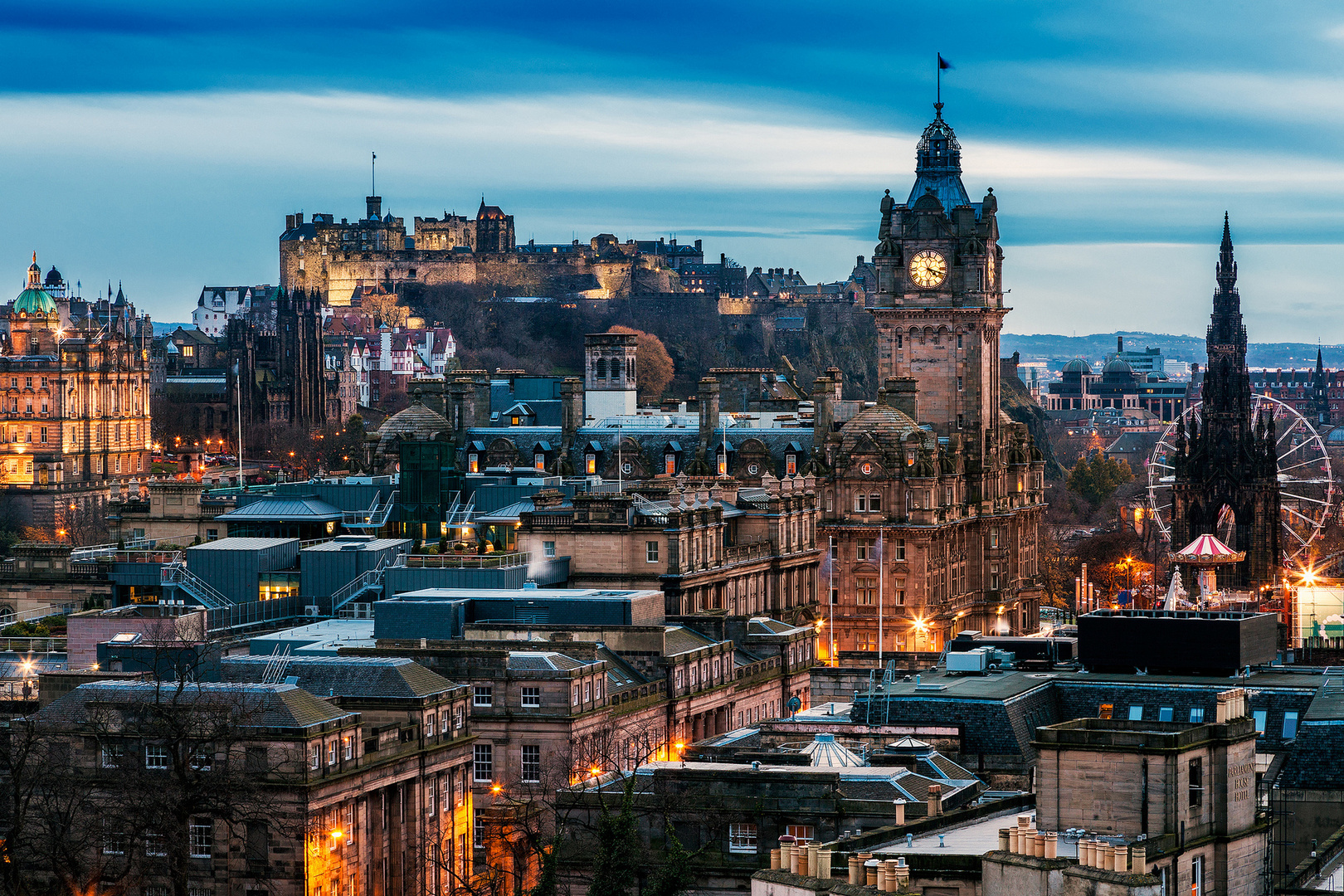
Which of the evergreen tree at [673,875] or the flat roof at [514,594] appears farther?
the flat roof at [514,594]

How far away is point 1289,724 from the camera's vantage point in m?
74.3

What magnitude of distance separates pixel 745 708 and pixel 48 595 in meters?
35.0

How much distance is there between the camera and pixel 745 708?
102 m

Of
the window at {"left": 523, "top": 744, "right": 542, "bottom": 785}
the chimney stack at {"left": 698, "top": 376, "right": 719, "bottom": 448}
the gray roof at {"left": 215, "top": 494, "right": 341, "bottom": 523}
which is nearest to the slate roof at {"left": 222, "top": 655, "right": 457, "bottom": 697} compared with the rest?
the window at {"left": 523, "top": 744, "right": 542, "bottom": 785}

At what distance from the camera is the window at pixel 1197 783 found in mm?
54062

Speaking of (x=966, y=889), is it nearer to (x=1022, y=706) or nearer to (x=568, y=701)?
Answer: (x=1022, y=706)

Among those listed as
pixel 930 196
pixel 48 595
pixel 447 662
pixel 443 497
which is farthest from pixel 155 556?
pixel 930 196

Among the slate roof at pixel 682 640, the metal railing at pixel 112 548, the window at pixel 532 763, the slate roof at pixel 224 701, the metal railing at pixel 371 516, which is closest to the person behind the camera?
the slate roof at pixel 224 701

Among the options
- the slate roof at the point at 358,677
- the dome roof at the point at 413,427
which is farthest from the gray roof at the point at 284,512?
the slate roof at the point at 358,677

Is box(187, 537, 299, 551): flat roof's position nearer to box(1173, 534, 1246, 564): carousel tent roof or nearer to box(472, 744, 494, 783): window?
box(472, 744, 494, 783): window

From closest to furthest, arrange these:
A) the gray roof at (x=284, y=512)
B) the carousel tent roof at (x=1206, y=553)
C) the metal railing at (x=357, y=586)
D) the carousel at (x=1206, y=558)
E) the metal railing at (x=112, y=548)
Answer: the metal railing at (x=357, y=586)
the metal railing at (x=112, y=548)
the gray roof at (x=284, y=512)
the carousel at (x=1206, y=558)
the carousel tent roof at (x=1206, y=553)

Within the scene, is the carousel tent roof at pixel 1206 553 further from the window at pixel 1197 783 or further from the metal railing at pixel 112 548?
the window at pixel 1197 783

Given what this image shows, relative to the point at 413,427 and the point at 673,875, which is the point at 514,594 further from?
the point at 413,427

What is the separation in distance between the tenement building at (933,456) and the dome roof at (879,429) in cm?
8
